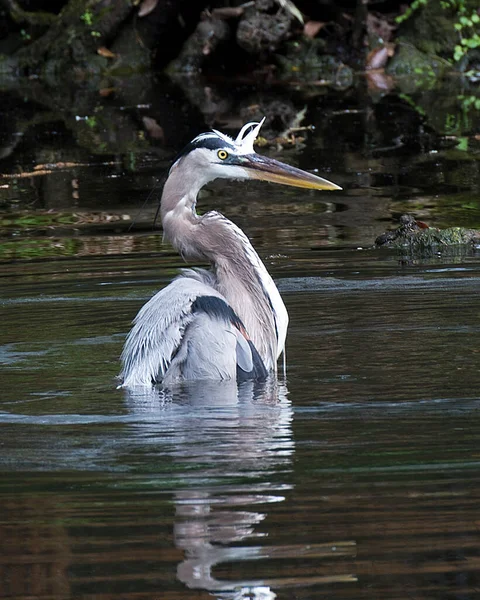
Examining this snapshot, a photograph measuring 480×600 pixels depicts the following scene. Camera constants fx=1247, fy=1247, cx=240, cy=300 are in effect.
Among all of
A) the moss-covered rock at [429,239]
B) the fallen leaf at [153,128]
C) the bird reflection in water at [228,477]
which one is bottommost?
the bird reflection in water at [228,477]

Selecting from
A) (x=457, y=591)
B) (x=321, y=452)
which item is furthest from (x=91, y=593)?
(x=321, y=452)

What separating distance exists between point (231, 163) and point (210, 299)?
97 centimetres

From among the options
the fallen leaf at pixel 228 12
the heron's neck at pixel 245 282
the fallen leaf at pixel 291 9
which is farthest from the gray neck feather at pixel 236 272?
the fallen leaf at pixel 228 12

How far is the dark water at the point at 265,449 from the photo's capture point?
334 centimetres

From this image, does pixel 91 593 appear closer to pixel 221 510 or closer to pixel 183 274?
pixel 221 510

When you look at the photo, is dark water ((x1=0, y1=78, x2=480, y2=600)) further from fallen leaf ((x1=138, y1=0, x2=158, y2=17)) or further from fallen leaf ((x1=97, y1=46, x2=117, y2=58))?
fallen leaf ((x1=97, y1=46, x2=117, y2=58))

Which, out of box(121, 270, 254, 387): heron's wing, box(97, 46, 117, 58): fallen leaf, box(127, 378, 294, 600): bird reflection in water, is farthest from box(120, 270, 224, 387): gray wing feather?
box(97, 46, 117, 58): fallen leaf

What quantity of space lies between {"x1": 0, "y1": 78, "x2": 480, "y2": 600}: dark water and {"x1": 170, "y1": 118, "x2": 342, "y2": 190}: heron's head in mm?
814

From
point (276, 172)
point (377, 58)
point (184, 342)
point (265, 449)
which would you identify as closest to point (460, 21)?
point (377, 58)

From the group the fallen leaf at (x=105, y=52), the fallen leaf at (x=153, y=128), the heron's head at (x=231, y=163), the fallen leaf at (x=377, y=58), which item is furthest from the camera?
the fallen leaf at (x=105, y=52)

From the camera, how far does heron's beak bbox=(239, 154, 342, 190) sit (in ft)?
21.1

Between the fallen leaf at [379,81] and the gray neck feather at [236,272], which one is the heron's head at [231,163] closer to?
the gray neck feather at [236,272]

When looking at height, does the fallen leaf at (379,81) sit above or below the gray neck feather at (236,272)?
above

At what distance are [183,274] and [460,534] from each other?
9.69 feet
